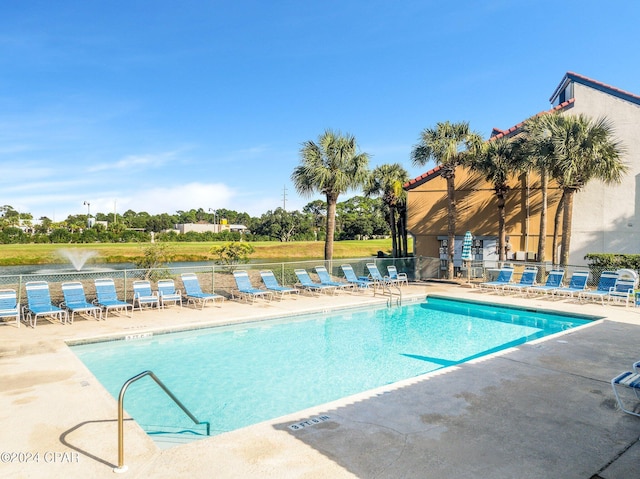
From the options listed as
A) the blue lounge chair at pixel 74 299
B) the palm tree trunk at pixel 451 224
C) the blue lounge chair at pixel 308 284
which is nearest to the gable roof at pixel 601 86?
the palm tree trunk at pixel 451 224

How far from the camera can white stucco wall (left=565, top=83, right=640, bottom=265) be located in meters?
19.7

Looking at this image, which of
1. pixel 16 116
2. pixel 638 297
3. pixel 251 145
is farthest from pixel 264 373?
pixel 251 145

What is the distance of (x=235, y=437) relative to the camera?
14.9 feet

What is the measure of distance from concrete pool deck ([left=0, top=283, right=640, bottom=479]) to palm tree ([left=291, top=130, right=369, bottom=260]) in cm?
1343

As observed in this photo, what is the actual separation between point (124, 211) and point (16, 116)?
230 feet

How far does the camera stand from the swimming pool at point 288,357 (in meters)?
6.66

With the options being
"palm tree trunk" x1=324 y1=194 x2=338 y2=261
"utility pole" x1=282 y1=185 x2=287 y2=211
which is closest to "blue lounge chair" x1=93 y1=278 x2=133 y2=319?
"palm tree trunk" x1=324 y1=194 x2=338 y2=261

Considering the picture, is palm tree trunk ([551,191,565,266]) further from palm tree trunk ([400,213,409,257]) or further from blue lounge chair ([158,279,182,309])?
blue lounge chair ([158,279,182,309])

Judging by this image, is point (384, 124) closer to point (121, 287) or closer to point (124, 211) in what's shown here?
point (121, 287)

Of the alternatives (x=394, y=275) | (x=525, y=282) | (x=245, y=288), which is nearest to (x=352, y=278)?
(x=394, y=275)

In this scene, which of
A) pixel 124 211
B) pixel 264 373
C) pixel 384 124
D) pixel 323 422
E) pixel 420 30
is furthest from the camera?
pixel 124 211

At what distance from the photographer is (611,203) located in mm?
20078

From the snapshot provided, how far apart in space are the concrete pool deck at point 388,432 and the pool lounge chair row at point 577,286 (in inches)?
284

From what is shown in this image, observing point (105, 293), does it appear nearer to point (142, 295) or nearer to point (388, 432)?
point (142, 295)
